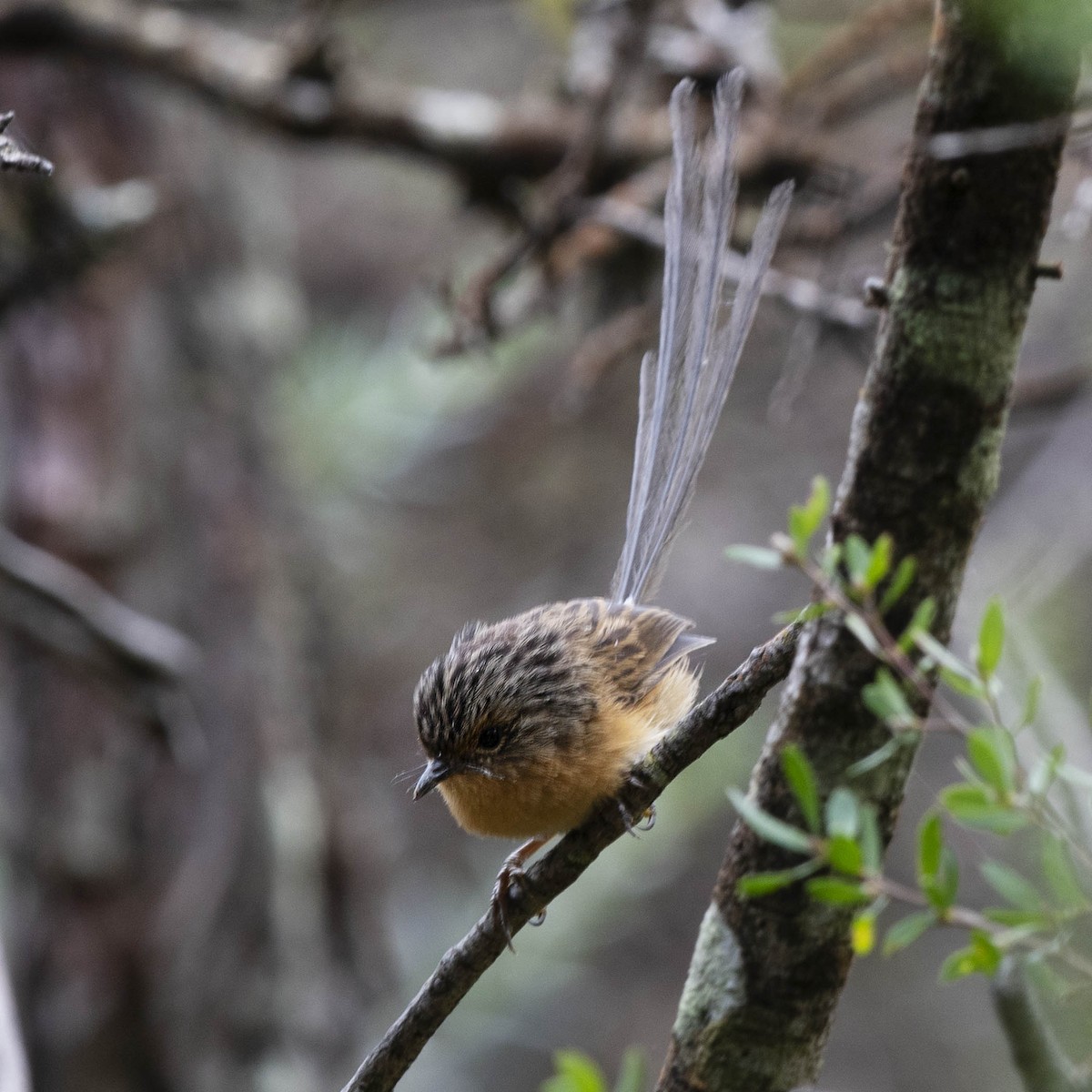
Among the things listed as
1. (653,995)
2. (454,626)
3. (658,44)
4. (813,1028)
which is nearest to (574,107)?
(658,44)

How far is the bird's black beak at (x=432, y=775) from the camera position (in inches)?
93.5

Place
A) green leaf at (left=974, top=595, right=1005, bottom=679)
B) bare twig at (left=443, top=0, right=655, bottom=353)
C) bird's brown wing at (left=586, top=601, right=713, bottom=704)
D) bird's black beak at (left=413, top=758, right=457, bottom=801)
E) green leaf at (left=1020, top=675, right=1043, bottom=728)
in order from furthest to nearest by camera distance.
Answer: bare twig at (left=443, top=0, right=655, bottom=353) < bird's brown wing at (left=586, top=601, right=713, bottom=704) < bird's black beak at (left=413, top=758, right=457, bottom=801) < green leaf at (left=974, top=595, right=1005, bottom=679) < green leaf at (left=1020, top=675, right=1043, bottom=728)

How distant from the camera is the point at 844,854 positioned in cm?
123

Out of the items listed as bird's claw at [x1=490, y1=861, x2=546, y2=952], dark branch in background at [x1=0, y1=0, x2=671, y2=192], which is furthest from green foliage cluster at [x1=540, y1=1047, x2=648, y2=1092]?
dark branch in background at [x1=0, y1=0, x2=671, y2=192]

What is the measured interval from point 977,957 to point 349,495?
6.45 m

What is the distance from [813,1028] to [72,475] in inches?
183

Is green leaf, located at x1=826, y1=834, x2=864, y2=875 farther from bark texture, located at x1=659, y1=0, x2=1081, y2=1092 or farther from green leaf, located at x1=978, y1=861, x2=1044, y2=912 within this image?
bark texture, located at x1=659, y1=0, x2=1081, y2=1092

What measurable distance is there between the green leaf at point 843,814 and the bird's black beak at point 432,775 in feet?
3.98

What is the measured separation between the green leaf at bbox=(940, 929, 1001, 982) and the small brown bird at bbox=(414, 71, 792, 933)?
654 mm

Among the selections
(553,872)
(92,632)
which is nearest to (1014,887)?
(553,872)

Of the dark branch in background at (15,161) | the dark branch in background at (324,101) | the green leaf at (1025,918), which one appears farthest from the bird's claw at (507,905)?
the dark branch in background at (324,101)

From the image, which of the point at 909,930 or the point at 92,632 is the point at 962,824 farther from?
the point at 92,632

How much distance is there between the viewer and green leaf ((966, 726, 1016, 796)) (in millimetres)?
1199

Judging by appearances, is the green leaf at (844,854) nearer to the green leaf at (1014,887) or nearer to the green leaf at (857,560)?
the green leaf at (1014,887)
